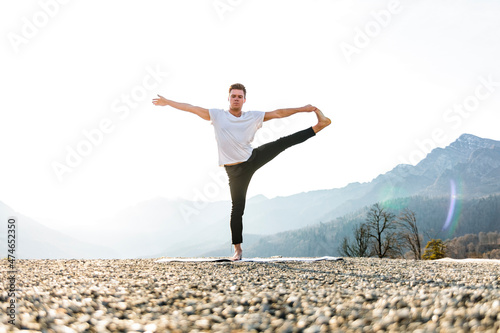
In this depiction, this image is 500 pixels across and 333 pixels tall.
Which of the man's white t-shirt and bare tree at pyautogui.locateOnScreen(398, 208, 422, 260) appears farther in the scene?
bare tree at pyautogui.locateOnScreen(398, 208, 422, 260)

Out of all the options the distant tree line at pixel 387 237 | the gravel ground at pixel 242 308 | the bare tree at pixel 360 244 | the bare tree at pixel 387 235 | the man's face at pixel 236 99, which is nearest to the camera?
the gravel ground at pixel 242 308

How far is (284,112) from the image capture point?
704 cm

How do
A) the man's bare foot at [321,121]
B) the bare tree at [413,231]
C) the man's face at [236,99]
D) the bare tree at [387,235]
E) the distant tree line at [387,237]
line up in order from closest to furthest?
the man's bare foot at [321,121] < the man's face at [236,99] < the bare tree at [387,235] < the bare tree at [413,231] < the distant tree line at [387,237]

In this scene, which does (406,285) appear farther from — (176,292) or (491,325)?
(176,292)

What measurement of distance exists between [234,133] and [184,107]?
3.70 ft

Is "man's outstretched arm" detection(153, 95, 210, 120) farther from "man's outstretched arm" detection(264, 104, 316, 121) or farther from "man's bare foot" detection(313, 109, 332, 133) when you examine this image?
"man's bare foot" detection(313, 109, 332, 133)

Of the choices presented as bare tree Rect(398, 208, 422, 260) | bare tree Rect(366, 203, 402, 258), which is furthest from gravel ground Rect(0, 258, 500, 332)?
bare tree Rect(398, 208, 422, 260)

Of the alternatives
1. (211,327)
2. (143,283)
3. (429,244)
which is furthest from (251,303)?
(429,244)

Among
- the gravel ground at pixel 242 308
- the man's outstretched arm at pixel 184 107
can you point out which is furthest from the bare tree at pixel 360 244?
the gravel ground at pixel 242 308

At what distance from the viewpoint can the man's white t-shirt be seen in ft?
23.0

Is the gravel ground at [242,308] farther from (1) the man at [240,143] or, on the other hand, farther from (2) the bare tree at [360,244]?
(2) the bare tree at [360,244]

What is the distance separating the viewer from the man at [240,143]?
7000 millimetres

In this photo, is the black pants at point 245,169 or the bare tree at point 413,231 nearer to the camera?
the black pants at point 245,169

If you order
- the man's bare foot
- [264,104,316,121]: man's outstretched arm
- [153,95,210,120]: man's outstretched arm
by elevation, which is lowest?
the man's bare foot
